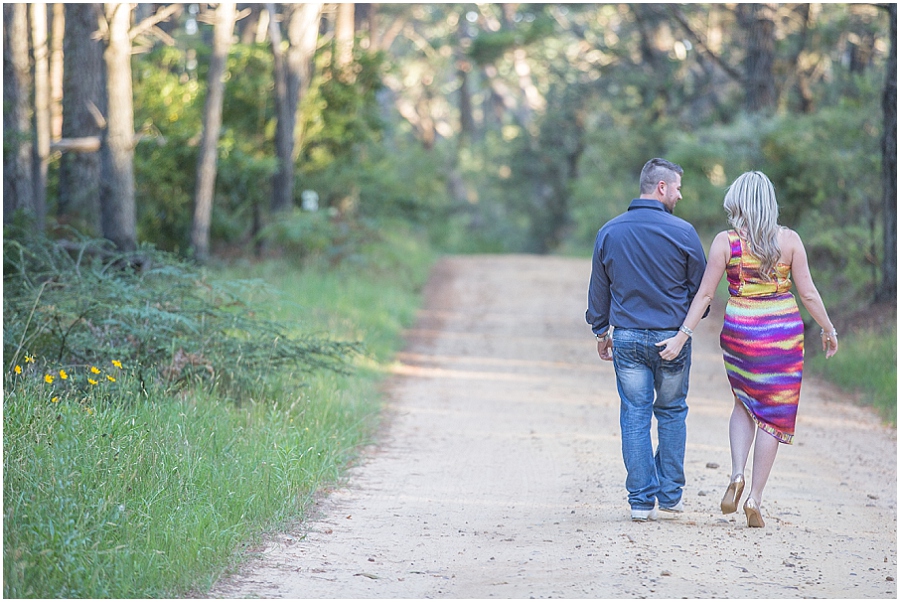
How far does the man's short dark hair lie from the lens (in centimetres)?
574

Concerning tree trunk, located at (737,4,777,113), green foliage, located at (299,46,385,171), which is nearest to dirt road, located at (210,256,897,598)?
tree trunk, located at (737,4,777,113)

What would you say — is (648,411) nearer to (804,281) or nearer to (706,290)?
(706,290)

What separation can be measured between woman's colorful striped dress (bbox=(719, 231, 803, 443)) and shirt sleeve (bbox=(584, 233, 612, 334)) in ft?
2.17

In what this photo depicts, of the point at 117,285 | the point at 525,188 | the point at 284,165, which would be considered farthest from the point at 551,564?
the point at 525,188

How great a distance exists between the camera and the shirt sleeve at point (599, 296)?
19.1 ft

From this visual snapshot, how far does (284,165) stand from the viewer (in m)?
19.2

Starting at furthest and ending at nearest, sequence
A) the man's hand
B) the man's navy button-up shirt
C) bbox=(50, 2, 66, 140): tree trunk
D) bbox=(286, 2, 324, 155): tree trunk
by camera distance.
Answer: bbox=(286, 2, 324, 155): tree trunk < bbox=(50, 2, 66, 140): tree trunk < the man's hand < the man's navy button-up shirt

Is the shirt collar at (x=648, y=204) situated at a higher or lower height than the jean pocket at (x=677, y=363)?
higher

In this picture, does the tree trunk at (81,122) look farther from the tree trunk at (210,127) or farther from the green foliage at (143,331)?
the green foliage at (143,331)

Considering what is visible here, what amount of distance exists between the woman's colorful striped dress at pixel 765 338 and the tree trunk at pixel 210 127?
34.8ft

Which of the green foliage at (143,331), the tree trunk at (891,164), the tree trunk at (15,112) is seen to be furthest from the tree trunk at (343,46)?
the green foliage at (143,331)

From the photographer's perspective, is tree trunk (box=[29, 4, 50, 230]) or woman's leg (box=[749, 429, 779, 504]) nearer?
woman's leg (box=[749, 429, 779, 504])

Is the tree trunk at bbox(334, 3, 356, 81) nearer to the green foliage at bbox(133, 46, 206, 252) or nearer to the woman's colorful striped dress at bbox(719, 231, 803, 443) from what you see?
the green foliage at bbox(133, 46, 206, 252)

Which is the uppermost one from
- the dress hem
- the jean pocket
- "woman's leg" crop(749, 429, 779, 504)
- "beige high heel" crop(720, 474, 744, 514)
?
the jean pocket
